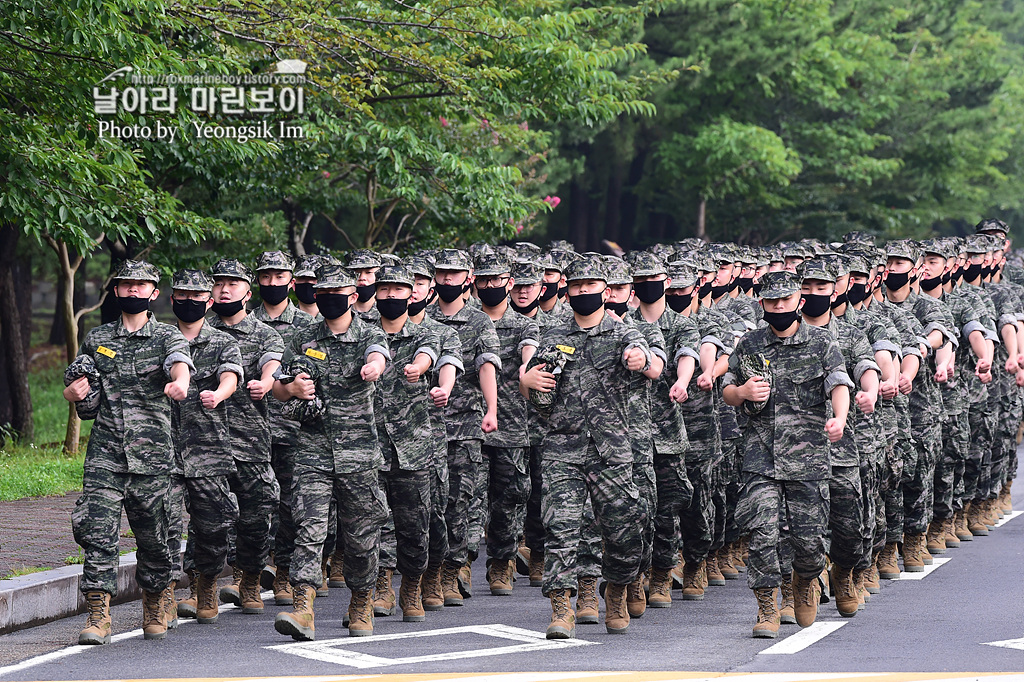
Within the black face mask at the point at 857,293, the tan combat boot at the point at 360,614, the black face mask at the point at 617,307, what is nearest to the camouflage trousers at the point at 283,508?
the tan combat boot at the point at 360,614

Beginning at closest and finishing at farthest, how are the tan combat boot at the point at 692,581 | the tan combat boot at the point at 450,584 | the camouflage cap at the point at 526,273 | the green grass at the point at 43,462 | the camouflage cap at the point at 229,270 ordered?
1. the camouflage cap at the point at 229,270
2. the tan combat boot at the point at 450,584
3. the tan combat boot at the point at 692,581
4. the camouflage cap at the point at 526,273
5. the green grass at the point at 43,462

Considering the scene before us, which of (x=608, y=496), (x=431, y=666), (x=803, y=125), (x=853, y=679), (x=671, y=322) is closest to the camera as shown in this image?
(x=853, y=679)

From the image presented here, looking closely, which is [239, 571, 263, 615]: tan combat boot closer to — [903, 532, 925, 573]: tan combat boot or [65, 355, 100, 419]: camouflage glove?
[65, 355, 100, 419]: camouflage glove

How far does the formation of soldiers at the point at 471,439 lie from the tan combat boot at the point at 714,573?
0.06 ft

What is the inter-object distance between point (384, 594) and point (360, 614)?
2.73ft

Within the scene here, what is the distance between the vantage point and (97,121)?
1363 centimetres

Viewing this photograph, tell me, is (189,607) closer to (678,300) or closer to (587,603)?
(587,603)

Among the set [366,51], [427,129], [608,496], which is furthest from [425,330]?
[427,129]

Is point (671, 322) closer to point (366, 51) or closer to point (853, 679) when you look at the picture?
point (853, 679)

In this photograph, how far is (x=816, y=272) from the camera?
9258mm

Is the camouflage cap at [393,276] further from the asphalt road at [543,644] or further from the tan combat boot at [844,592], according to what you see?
the tan combat boot at [844,592]

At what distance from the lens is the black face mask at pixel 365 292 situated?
957 cm

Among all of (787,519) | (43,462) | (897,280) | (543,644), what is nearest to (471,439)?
(543,644)

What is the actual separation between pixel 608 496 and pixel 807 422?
1.23 metres
